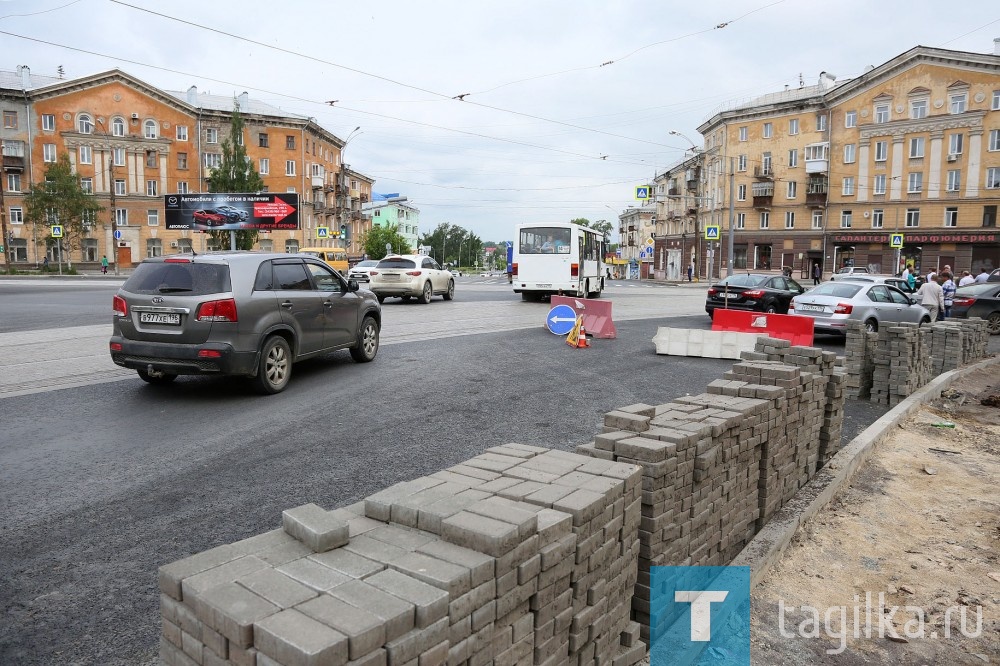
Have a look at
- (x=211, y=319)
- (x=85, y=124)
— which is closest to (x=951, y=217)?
(x=211, y=319)

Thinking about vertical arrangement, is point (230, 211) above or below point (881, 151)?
below

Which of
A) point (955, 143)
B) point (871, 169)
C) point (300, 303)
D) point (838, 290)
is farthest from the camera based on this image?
point (871, 169)

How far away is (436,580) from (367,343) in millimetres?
9449

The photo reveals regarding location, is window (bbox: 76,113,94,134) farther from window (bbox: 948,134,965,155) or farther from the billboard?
window (bbox: 948,134,965,155)

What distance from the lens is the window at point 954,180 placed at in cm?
5734

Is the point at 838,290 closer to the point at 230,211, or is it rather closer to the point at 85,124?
the point at 230,211

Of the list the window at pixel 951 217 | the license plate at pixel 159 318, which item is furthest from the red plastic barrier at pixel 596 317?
the window at pixel 951 217

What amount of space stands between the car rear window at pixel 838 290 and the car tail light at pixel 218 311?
13.1 m

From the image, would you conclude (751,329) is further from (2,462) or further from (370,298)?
(2,462)

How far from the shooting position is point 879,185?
61.3 metres

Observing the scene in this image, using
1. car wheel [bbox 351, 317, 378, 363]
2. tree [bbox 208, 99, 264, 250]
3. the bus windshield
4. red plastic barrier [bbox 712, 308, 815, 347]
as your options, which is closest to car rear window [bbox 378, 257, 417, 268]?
the bus windshield

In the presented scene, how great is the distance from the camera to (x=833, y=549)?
4.96m

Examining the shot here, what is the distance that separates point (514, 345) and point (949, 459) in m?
7.90

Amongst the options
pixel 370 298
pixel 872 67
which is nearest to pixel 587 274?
pixel 370 298
